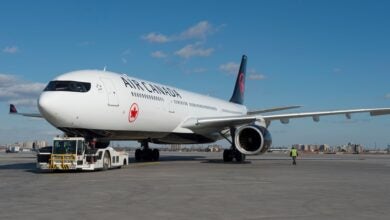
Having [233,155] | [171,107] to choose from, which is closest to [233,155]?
[233,155]

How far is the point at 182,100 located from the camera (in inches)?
957

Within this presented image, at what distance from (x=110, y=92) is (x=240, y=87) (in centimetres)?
1951

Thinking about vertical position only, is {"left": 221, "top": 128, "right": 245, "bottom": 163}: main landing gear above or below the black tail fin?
below

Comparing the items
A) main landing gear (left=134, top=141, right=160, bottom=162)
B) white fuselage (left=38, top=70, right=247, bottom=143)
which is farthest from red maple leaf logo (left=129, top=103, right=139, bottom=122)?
main landing gear (left=134, top=141, right=160, bottom=162)

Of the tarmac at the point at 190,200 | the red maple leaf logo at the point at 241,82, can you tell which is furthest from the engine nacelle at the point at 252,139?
the red maple leaf logo at the point at 241,82

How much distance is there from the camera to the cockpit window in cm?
1653

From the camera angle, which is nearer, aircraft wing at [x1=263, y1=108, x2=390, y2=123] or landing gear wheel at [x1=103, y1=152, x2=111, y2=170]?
landing gear wheel at [x1=103, y1=152, x2=111, y2=170]

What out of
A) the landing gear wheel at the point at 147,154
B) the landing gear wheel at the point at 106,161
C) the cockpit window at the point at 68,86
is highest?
the cockpit window at the point at 68,86

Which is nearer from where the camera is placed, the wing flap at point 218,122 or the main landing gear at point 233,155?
the wing flap at point 218,122

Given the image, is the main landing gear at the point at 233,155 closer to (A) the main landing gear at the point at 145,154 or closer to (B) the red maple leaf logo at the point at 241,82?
(A) the main landing gear at the point at 145,154

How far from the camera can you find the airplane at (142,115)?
16391 millimetres

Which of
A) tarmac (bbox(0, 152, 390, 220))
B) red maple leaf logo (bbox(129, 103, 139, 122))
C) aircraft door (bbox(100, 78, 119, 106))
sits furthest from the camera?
red maple leaf logo (bbox(129, 103, 139, 122))

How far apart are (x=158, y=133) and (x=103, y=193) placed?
12.1 meters

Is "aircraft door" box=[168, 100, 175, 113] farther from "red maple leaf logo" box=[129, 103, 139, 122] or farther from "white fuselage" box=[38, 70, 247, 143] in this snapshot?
"red maple leaf logo" box=[129, 103, 139, 122]
